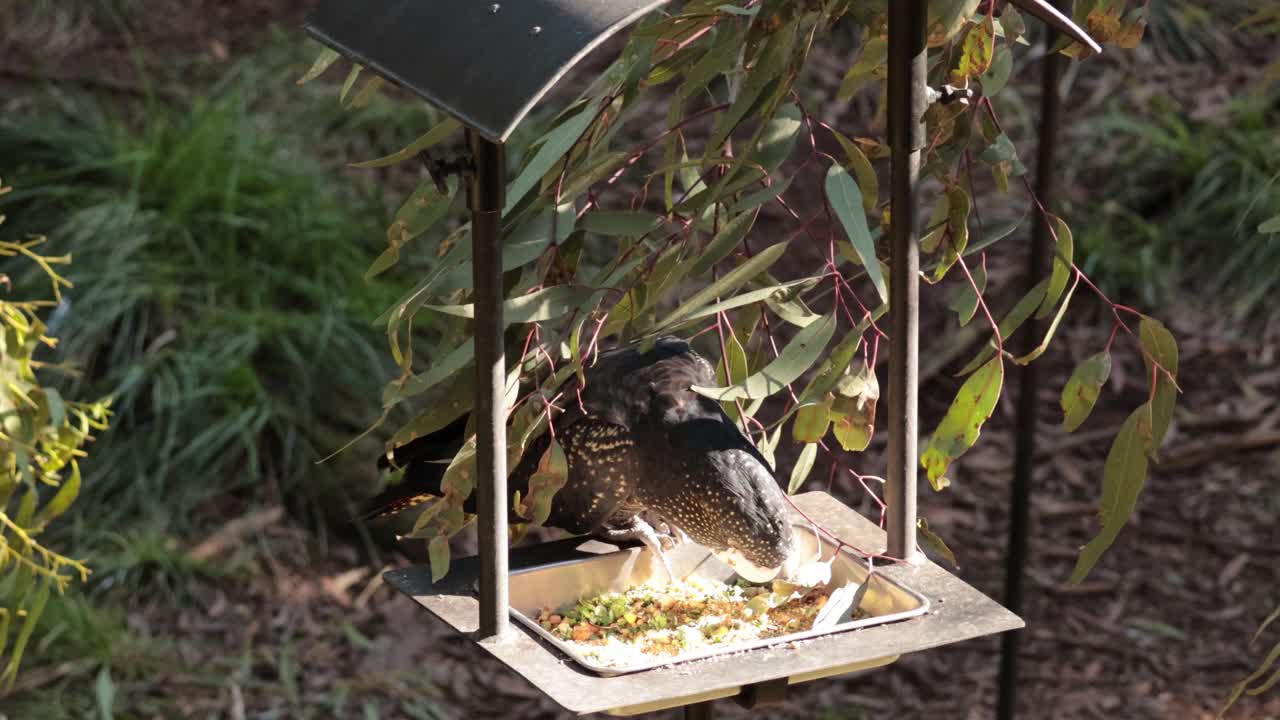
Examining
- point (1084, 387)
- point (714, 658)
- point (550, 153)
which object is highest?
point (550, 153)

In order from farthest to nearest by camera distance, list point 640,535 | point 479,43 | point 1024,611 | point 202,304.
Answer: point 202,304 → point 1024,611 → point 640,535 → point 479,43

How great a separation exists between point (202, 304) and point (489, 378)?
2315mm

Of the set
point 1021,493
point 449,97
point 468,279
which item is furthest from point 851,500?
point 449,97

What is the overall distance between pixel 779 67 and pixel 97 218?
246 centimetres

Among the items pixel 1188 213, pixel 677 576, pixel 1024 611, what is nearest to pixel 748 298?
pixel 677 576

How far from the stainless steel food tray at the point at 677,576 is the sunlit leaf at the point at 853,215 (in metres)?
0.29

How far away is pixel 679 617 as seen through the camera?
172 centimetres

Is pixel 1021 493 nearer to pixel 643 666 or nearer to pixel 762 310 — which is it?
pixel 762 310

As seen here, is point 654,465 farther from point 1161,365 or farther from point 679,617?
point 1161,365

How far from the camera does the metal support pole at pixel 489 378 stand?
1489 millimetres

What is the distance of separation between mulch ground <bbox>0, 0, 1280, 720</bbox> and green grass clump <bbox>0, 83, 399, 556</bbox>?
0.19 metres

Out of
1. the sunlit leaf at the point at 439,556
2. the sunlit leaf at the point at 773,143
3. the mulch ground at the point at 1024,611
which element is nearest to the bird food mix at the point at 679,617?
the sunlit leaf at the point at 439,556

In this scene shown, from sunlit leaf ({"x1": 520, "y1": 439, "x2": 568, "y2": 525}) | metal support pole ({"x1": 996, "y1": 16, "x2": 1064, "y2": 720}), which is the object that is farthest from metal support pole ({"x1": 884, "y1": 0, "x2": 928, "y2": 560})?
metal support pole ({"x1": 996, "y1": 16, "x2": 1064, "y2": 720})

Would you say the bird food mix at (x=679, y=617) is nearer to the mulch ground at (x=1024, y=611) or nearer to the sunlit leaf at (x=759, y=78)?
the sunlit leaf at (x=759, y=78)
